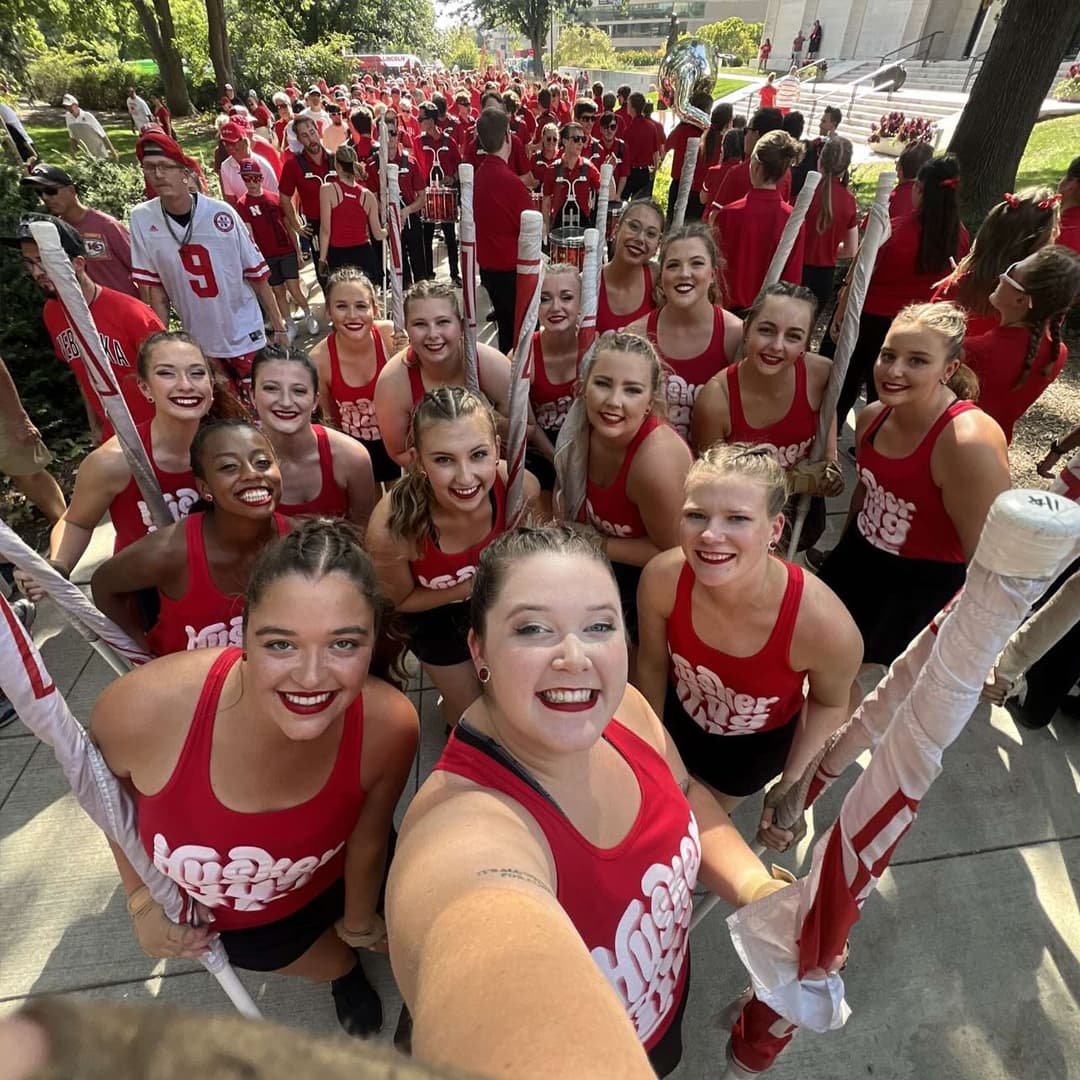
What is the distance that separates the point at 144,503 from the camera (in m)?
2.79

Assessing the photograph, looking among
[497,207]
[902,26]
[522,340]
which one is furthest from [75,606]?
[902,26]

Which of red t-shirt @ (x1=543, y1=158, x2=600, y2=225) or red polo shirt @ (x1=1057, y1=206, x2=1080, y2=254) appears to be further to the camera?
red t-shirt @ (x1=543, y1=158, x2=600, y2=225)

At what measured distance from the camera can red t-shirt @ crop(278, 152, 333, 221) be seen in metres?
8.00

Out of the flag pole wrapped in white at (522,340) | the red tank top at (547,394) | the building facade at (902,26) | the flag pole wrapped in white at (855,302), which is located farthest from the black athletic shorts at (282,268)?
the building facade at (902,26)

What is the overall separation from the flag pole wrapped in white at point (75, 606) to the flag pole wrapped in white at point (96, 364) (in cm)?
54

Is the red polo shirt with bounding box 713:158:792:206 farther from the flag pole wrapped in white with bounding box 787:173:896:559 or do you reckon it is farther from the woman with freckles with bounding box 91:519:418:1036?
the woman with freckles with bounding box 91:519:418:1036

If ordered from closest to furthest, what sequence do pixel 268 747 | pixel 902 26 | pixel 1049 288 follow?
pixel 268 747, pixel 1049 288, pixel 902 26

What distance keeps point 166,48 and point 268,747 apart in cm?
3074

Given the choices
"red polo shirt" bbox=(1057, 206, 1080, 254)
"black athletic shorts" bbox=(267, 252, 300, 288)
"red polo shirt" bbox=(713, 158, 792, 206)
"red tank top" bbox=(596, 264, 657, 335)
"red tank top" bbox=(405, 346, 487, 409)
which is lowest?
"black athletic shorts" bbox=(267, 252, 300, 288)

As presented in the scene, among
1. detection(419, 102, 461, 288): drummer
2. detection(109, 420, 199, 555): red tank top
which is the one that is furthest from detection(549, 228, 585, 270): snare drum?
detection(109, 420, 199, 555): red tank top

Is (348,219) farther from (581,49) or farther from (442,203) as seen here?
(581,49)

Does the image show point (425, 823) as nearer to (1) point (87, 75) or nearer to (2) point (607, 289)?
(2) point (607, 289)

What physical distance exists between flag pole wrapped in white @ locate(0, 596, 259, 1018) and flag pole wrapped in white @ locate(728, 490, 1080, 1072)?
1.31 meters

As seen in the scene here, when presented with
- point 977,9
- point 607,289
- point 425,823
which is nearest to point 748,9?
point 977,9
